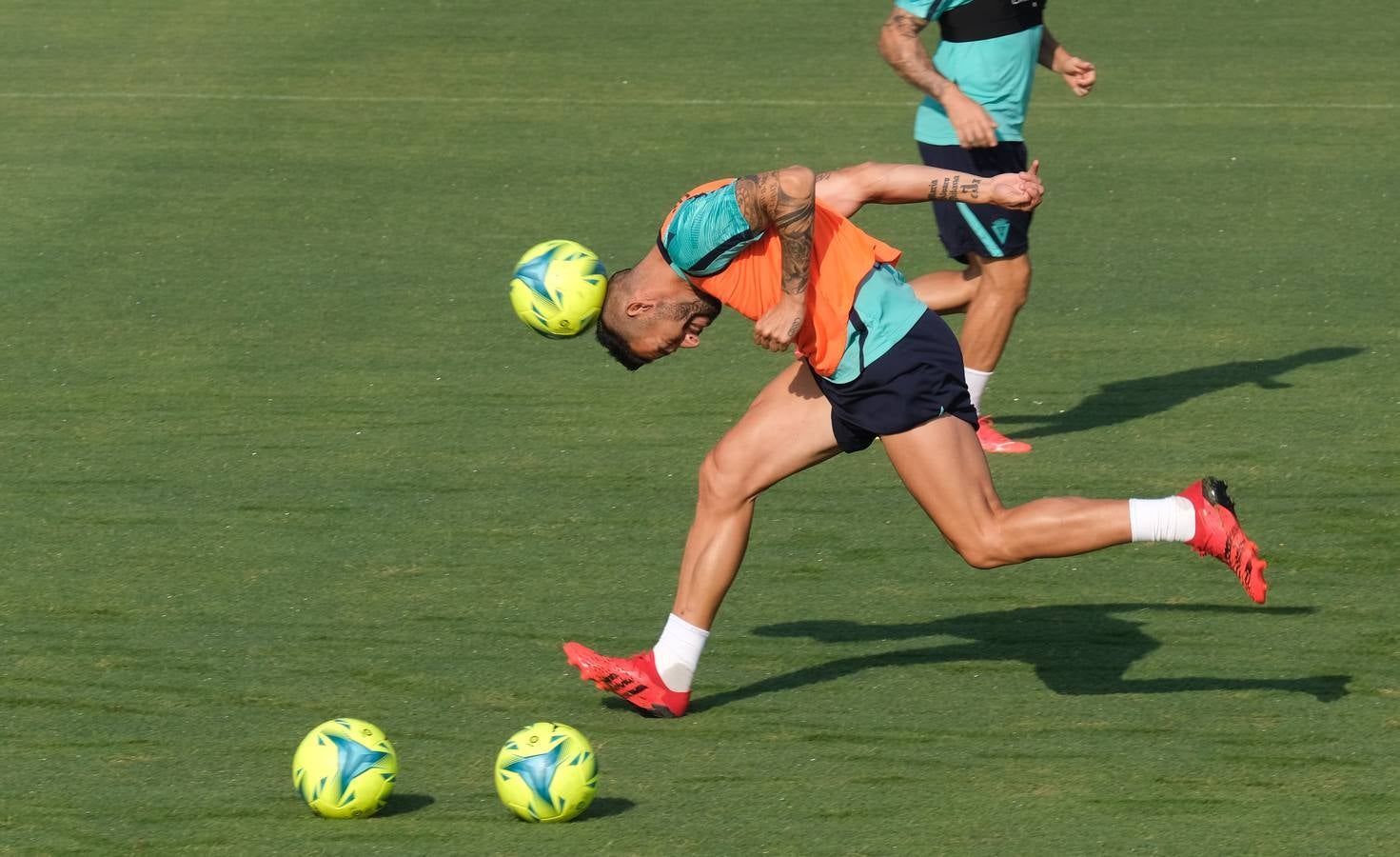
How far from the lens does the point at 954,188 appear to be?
5.97 m

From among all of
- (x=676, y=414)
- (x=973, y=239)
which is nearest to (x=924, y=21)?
(x=973, y=239)

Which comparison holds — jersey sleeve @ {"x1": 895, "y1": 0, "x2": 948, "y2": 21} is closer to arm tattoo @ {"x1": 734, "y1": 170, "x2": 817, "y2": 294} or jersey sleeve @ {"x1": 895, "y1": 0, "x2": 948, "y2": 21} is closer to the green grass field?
the green grass field

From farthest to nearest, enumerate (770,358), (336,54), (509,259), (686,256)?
(336,54)
(509,259)
(770,358)
(686,256)

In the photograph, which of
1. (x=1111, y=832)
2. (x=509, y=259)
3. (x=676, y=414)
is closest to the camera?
(x=1111, y=832)

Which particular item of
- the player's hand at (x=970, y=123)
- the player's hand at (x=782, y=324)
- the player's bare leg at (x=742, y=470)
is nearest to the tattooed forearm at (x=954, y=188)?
the player's hand at (x=782, y=324)

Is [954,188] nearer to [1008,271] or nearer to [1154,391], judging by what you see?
[1008,271]

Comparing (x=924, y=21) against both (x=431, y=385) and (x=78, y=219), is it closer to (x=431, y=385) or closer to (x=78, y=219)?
(x=431, y=385)

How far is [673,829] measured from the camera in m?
5.41

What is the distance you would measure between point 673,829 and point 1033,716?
51.3 inches

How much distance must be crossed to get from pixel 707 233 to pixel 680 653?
50.8 inches

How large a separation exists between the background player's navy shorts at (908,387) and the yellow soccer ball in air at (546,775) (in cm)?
125

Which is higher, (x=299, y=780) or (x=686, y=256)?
(x=686, y=256)

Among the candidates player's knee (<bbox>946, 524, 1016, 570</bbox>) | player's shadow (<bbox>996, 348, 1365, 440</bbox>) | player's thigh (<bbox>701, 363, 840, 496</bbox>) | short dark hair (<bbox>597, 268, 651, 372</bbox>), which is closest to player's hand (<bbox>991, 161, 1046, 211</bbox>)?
player's thigh (<bbox>701, 363, 840, 496</bbox>)

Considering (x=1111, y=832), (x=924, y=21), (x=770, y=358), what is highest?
(x=924, y=21)
